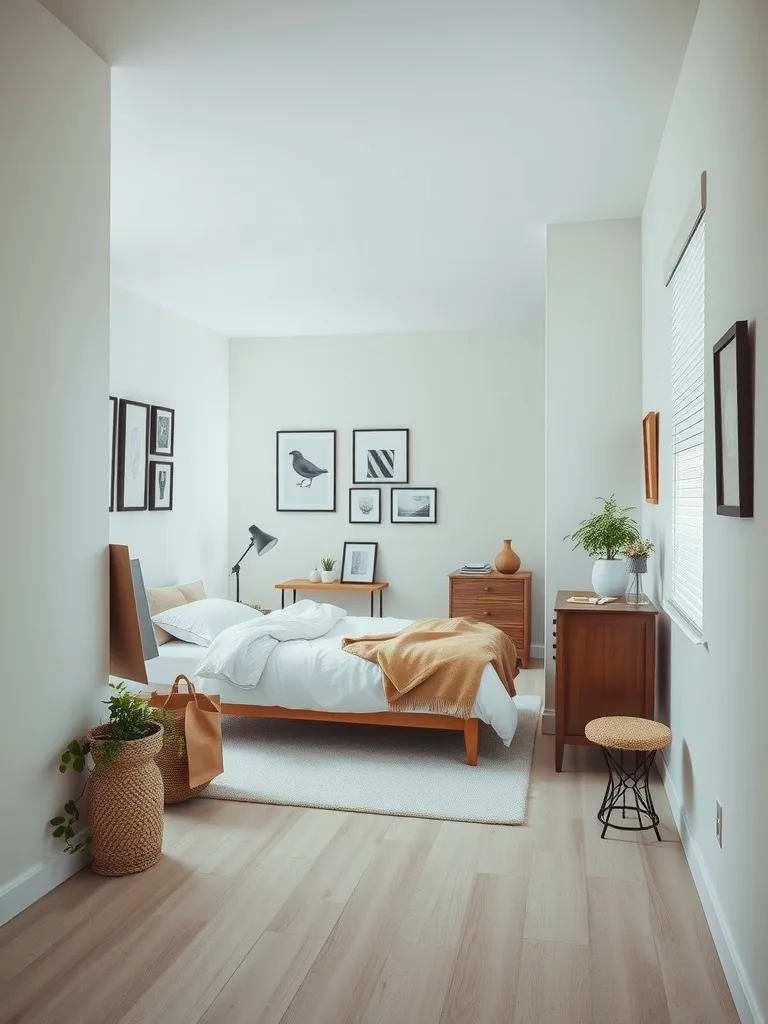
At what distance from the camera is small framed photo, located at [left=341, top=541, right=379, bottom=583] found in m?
7.29

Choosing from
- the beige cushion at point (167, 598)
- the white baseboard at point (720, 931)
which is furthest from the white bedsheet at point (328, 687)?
the beige cushion at point (167, 598)

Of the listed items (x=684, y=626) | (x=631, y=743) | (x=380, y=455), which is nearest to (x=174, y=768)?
(x=631, y=743)

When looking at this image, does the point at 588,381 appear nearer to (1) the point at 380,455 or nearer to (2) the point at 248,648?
(2) the point at 248,648

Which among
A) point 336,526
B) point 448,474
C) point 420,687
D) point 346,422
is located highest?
point 346,422

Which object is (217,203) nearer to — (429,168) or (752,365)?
(429,168)

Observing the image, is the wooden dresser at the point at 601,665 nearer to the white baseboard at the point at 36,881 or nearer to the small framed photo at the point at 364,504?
the white baseboard at the point at 36,881

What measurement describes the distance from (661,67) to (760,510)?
76.7 inches

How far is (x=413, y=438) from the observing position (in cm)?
733

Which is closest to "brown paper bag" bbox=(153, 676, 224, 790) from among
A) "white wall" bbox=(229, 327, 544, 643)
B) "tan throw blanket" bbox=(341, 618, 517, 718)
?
"tan throw blanket" bbox=(341, 618, 517, 718)

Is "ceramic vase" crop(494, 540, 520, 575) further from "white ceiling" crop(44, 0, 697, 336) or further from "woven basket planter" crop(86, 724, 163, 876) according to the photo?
"woven basket planter" crop(86, 724, 163, 876)

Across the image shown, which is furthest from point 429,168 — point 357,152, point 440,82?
point 440,82

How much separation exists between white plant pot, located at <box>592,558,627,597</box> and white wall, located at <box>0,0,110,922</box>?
2.38 meters

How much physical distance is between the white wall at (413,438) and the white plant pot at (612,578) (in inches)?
111

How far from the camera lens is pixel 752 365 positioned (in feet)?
6.83
